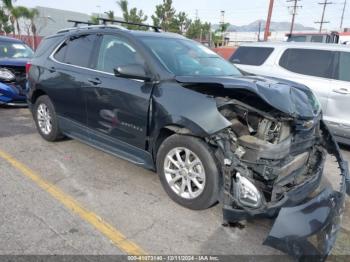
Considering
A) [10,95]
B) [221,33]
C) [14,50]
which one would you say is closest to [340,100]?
A: [10,95]

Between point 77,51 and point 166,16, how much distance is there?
38779 millimetres

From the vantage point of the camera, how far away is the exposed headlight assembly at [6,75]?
7527 millimetres

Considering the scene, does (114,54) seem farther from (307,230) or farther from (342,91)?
(342,91)

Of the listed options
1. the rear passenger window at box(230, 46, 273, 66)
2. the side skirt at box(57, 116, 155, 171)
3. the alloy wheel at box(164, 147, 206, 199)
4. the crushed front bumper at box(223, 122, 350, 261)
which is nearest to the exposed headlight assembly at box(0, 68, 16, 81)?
the side skirt at box(57, 116, 155, 171)

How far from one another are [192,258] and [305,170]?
4.90 ft

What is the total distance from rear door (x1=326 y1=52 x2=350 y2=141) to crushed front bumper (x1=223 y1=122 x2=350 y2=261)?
2995mm

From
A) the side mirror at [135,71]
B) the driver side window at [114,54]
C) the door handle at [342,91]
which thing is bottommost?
the door handle at [342,91]

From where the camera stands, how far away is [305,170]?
344 centimetres

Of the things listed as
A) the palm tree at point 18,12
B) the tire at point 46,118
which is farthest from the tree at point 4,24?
the tire at point 46,118

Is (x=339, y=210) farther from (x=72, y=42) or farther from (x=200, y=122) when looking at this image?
(x=72, y=42)

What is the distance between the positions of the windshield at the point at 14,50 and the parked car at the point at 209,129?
4.93 m

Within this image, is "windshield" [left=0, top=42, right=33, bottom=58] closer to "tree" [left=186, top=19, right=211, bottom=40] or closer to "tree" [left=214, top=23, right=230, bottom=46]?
"tree" [left=186, top=19, right=211, bottom=40]

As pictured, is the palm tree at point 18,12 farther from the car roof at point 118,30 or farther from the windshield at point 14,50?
the car roof at point 118,30

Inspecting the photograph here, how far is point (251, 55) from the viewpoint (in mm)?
7160
